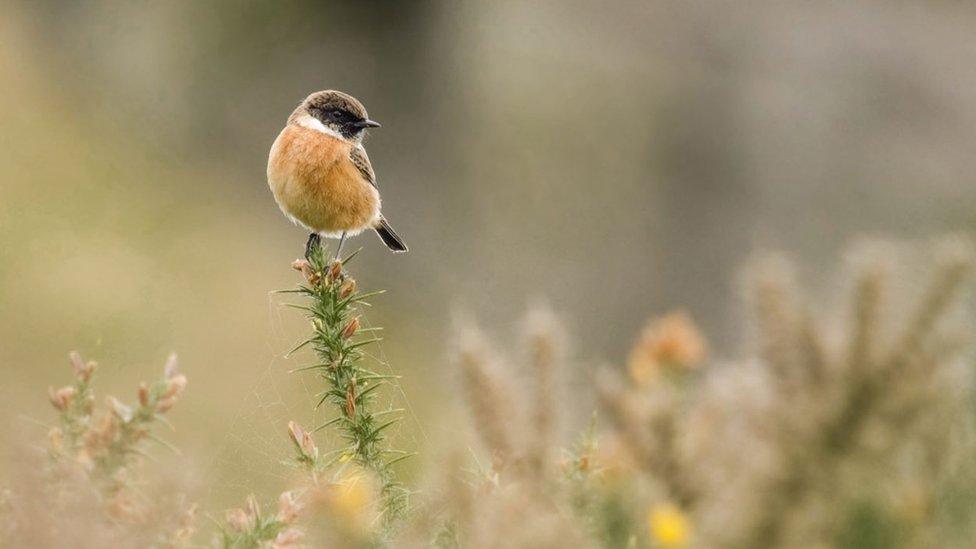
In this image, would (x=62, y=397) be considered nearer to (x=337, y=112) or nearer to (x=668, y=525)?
(x=668, y=525)

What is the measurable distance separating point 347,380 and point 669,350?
717mm

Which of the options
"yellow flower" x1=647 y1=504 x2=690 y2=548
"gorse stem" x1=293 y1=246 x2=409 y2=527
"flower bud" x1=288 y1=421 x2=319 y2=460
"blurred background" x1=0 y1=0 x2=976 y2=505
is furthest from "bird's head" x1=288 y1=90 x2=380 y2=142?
"blurred background" x1=0 y1=0 x2=976 y2=505

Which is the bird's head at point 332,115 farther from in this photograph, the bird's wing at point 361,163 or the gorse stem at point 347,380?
the gorse stem at point 347,380

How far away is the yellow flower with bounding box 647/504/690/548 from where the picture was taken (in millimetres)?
1170

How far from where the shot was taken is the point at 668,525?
3.88ft

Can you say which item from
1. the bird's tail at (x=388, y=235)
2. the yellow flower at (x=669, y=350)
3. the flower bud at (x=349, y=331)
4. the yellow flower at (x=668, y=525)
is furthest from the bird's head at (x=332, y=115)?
the yellow flower at (x=668, y=525)

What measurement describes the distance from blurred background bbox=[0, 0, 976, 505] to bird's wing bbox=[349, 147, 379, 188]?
3.90 m

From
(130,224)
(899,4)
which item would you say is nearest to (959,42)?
(899,4)

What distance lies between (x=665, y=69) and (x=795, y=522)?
9.01 m

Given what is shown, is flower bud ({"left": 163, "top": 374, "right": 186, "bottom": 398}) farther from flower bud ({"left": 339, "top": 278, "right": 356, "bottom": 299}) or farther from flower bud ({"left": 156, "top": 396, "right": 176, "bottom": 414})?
flower bud ({"left": 339, "top": 278, "right": 356, "bottom": 299})

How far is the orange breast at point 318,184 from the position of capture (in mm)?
3406

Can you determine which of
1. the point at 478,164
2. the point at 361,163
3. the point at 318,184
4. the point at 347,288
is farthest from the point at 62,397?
the point at 478,164

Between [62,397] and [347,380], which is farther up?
[347,380]

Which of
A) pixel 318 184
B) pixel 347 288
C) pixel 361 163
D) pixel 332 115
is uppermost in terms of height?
pixel 332 115
